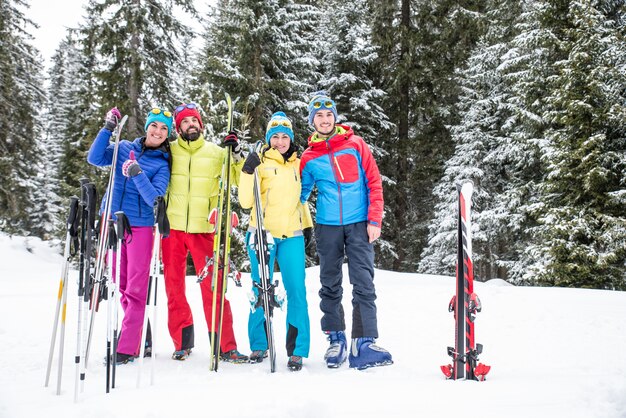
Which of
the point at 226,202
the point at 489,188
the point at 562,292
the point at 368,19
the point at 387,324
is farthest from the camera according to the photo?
the point at 368,19

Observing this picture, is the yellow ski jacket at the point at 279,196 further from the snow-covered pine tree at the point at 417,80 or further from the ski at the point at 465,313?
the snow-covered pine tree at the point at 417,80

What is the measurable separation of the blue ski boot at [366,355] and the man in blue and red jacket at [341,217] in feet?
0.15

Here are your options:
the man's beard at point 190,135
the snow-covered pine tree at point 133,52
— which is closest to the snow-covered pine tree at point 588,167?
the man's beard at point 190,135

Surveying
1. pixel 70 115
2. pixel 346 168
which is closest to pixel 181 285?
pixel 346 168

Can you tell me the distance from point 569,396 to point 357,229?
207 centimetres

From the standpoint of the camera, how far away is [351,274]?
4297mm

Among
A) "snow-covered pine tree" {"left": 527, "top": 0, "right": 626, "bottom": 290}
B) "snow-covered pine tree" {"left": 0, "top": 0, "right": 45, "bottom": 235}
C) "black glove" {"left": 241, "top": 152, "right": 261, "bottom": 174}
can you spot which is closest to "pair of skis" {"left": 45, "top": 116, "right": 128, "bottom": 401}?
"black glove" {"left": 241, "top": 152, "right": 261, "bottom": 174}

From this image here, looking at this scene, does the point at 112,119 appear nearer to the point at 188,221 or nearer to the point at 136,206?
the point at 136,206

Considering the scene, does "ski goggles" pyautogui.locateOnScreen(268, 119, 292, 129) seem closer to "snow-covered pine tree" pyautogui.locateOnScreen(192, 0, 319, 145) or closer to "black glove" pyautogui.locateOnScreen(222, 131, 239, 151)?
"black glove" pyautogui.locateOnScreen(222, 131, 239, 151)

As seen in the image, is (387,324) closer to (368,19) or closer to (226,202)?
(226,202)

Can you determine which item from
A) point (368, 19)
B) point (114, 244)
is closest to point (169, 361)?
point (114, 244)

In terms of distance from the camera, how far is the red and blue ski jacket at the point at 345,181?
4.25 meters

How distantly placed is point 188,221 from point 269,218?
2.46 feet

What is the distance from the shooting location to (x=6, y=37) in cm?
1551
